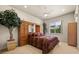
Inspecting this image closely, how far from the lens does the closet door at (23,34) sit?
222 cm

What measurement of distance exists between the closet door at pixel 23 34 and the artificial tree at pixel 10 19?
0.15 m

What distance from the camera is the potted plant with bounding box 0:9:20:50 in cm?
213

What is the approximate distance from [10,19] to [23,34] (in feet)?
1.79

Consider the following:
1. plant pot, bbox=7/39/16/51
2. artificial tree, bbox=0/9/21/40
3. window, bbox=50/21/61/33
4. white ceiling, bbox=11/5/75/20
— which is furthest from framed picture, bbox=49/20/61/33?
plant pot, bbox=7/39/16/51

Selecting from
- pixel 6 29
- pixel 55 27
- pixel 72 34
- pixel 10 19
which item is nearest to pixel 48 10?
pixel 55 27

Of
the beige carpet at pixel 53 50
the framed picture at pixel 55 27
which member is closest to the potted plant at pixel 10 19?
the beige carpet at pixel 53 50

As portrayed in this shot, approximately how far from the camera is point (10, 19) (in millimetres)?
2201

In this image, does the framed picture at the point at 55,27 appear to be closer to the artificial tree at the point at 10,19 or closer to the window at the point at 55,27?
the window at the point at 55,27

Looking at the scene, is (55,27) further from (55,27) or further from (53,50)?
(53,50)

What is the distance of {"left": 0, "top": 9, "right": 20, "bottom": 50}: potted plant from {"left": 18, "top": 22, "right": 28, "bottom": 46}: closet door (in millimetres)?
152

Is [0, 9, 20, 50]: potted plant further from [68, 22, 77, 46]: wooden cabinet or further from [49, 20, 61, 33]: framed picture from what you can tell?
[68, 22, 77, 46]: wooden cabinet
